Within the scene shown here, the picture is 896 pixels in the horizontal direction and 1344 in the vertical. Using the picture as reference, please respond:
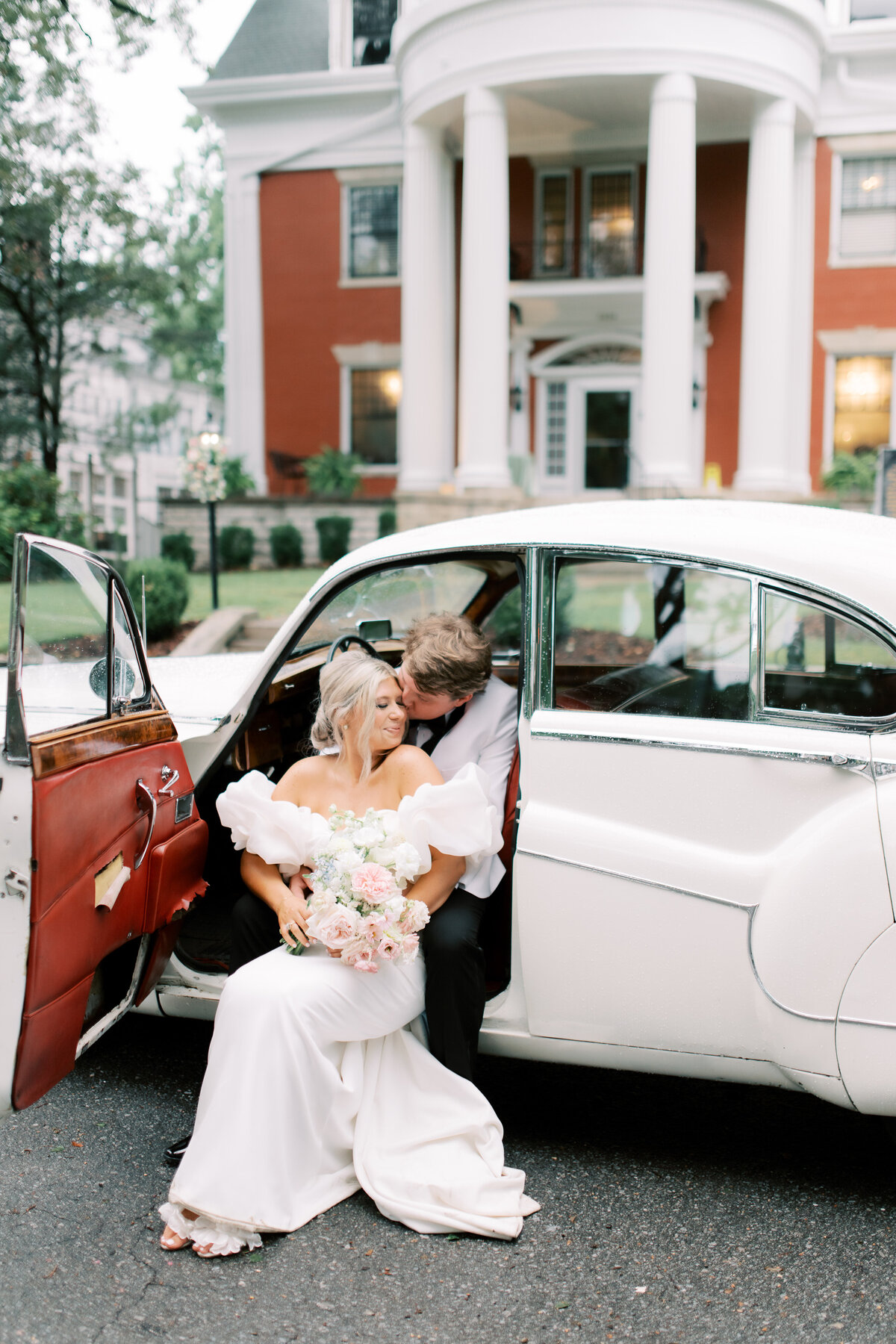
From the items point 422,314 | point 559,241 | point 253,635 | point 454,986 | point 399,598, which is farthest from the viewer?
point 559,241

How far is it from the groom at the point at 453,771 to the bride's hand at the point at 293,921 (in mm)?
22

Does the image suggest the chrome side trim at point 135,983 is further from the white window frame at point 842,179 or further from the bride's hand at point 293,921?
the white window frame at point 842,179

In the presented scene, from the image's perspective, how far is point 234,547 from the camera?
17.2 meters

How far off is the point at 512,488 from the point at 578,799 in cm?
1358

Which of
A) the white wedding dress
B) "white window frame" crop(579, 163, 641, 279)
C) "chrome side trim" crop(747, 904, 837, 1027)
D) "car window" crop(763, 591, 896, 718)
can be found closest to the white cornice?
"white window frame" crop(579, 163, 641, 279)

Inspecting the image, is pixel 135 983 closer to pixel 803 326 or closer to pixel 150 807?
pixel 150 807

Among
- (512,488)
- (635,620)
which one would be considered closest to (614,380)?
(512,488)

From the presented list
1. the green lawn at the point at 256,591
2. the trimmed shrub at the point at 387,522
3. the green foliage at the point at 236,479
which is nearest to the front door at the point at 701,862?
the green lawn at the point at 256,591

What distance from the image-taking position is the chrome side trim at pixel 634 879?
2.58m

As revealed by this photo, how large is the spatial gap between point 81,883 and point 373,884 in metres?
0.67

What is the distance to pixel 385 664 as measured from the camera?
299 centimetres

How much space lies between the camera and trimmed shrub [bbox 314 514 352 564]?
17.0 m

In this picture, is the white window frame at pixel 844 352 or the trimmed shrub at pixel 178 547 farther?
the white window frame at pixel 844 352

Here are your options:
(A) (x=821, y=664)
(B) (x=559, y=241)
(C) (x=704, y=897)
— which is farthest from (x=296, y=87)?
(C) (x=704, y=897)
